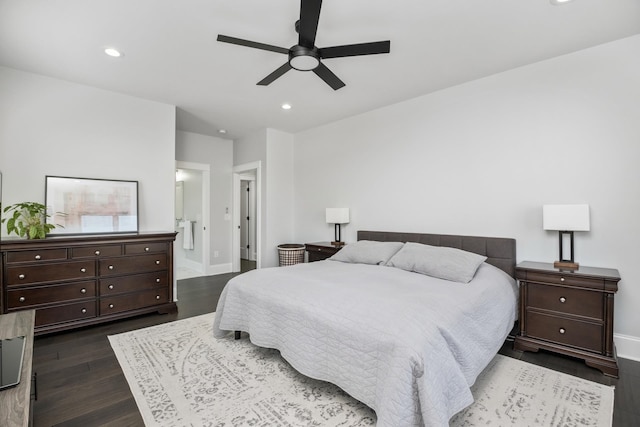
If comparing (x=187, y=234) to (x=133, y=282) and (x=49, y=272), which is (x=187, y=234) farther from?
(x=49, y=272)

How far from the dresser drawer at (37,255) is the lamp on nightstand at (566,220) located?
15.3 feet

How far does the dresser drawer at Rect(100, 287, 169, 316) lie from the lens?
3.30 m

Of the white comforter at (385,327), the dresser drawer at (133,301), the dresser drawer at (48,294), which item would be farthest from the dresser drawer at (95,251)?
the white comforter at (385,327)

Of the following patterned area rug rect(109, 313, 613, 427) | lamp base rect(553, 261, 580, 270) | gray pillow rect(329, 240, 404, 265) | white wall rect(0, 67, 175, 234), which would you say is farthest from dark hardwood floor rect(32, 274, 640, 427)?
white wall rect(0, 67, 175, 234)

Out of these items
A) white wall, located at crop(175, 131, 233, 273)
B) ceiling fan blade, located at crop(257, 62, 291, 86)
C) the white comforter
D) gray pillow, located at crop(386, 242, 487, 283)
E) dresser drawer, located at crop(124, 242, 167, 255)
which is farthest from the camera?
white wall, located at crop(175, 131, 233, 273)

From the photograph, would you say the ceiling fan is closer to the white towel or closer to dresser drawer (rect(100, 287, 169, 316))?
dresser drawer (rect(100, 287, 169, 316))

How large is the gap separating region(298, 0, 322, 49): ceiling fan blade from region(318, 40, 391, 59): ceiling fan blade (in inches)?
5.0

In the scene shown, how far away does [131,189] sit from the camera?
3.79 metres

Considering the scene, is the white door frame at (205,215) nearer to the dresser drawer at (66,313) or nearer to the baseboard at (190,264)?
the baseboard at (190,264)

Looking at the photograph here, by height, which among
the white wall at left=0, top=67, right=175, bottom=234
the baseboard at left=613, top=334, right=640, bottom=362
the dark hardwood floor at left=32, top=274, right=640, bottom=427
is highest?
the white wall at left=0, top=67, right=175, bottom=234

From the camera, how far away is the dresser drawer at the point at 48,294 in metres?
2.83

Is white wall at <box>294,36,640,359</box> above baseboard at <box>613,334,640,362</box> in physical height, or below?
above

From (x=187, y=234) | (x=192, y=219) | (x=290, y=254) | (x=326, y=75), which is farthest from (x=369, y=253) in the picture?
(x=187, y=234)

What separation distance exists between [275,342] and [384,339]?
1.05 meters
